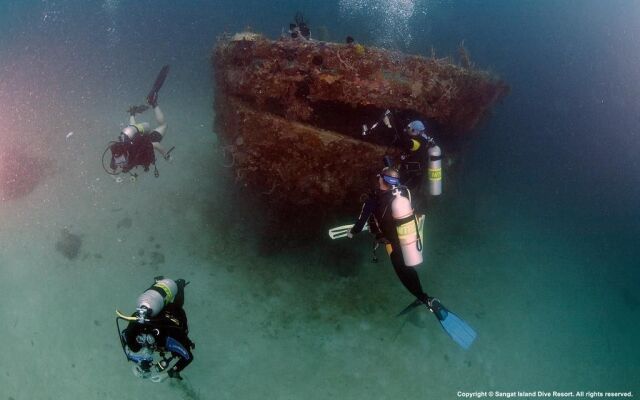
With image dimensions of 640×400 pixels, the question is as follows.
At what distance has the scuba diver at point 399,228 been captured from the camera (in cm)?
516

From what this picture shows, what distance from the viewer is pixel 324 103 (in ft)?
20.3

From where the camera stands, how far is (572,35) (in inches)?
982

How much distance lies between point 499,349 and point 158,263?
30.8 ft

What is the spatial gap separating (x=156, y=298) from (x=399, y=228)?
370 centimetres

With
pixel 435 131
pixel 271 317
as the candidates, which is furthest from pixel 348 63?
A: pixel 271 317

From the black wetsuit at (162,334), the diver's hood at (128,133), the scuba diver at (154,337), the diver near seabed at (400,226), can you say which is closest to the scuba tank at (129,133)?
the diver's hood at (128,133)

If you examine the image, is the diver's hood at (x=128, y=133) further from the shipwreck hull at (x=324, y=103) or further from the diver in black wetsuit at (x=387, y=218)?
the diver in black wetsuit at (x=387, y=218)

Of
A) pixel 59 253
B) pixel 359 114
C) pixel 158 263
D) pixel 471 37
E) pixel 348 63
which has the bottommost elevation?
pixel 59 253

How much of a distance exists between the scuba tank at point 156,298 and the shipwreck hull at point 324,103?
2945mm

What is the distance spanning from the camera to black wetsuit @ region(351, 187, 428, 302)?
532 centimetres

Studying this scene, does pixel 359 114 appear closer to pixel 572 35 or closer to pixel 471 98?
pixel 471 98

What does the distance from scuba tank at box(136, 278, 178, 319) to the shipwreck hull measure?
9.66ft

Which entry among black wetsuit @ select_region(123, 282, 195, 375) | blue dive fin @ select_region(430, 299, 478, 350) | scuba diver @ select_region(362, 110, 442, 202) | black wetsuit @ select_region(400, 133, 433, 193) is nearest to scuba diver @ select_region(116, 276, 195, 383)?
black wetsuit @ select_region(123, 282, 195, 375)

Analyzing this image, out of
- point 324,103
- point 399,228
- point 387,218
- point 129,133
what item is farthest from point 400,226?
point 129,133
